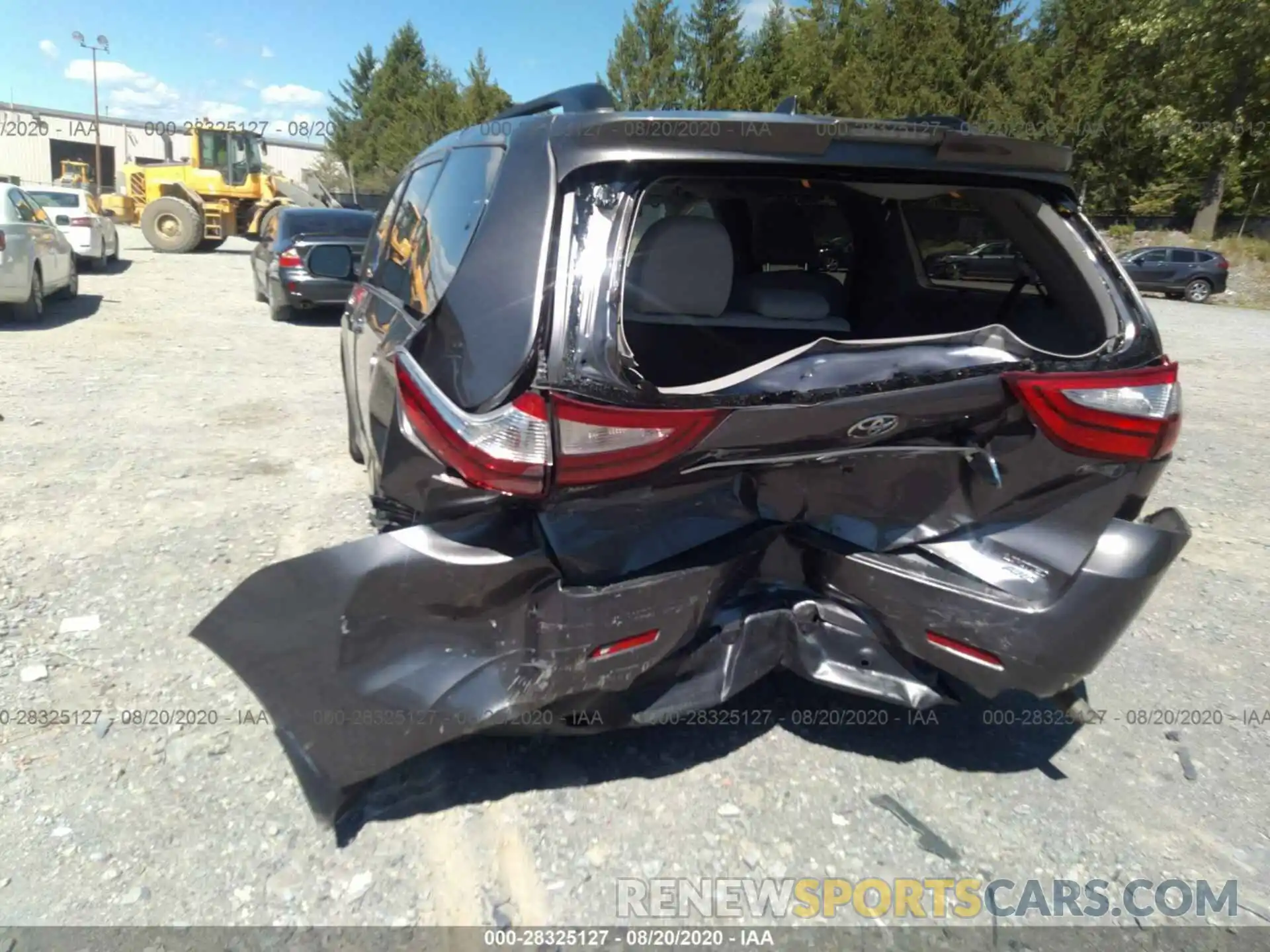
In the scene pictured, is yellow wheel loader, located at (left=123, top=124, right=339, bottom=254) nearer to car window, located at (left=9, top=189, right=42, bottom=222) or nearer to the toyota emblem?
car window, located at (left=9, top=189, right=42, bottom=222)

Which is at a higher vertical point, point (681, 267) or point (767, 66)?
point (767, 66)

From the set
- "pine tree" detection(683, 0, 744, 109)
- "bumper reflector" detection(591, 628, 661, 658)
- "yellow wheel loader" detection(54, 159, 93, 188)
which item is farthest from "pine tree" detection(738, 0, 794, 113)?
"bumper reflector" detection(591, 628, 661, 658)

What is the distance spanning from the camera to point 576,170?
2.13m

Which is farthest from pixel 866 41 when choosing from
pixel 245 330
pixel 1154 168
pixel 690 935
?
pixel 690 935

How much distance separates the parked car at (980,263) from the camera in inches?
126

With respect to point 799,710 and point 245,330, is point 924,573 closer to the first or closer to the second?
point 799,710

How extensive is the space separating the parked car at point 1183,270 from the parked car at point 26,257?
2427 cm

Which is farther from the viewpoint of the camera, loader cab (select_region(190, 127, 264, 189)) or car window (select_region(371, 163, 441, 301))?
loader cab (select_region(190, 127, 264, 189))

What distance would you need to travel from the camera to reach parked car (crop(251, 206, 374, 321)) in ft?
38.6

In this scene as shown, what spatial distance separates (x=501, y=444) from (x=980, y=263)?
2.31m

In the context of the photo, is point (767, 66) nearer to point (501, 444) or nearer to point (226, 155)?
point (226, 155)

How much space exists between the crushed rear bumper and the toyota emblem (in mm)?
353

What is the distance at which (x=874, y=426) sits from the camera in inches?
89.5

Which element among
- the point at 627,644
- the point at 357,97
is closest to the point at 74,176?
the point at 357,97
